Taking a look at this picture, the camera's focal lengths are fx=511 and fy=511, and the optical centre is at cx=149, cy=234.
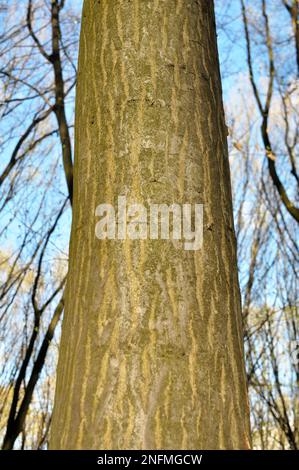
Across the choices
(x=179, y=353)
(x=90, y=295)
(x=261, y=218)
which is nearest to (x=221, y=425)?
(x=179, y=353)

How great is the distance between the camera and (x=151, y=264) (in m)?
1.05

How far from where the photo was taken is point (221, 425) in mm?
957

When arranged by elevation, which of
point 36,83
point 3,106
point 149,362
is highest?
point 36,83

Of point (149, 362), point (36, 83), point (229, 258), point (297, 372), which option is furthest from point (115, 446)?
point (36, 83)

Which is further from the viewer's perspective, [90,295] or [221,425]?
[90,295]

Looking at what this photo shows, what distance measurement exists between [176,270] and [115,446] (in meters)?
0.35

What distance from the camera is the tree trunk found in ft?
3.12

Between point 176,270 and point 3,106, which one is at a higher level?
point 3,106

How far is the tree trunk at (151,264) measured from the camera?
3.12 feet

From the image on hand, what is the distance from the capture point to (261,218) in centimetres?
614
